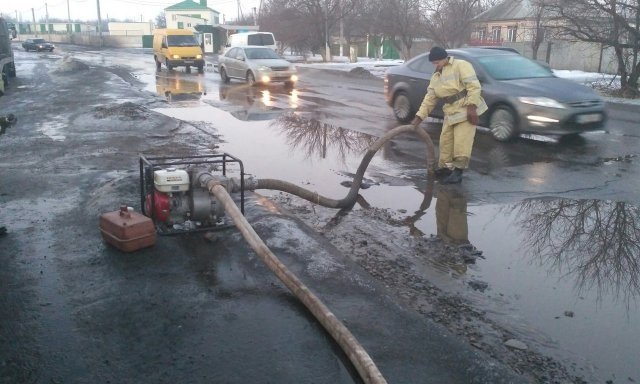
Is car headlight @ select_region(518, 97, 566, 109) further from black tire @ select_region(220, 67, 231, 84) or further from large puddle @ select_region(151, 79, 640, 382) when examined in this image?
black tire @ select_region(220, 67, 231, 84)

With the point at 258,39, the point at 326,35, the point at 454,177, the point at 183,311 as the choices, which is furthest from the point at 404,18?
the point at 183,311

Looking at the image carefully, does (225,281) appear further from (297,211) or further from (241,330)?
(297,211)

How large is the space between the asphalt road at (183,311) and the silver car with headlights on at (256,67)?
48.8 feet

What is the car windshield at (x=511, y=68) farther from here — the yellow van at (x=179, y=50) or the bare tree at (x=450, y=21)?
the yellow van at (x=179, y=50)

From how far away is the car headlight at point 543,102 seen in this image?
923 cm

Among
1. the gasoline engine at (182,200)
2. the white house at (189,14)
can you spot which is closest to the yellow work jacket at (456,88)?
the gasoline engine at (182,200)

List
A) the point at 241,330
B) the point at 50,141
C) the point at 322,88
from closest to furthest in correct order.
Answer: the point at 241,330
the point at 50,141
the point at 322,88

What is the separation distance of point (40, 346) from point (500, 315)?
3.03m

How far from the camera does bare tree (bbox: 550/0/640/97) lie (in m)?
17.8

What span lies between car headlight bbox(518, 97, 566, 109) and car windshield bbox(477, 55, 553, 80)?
101 cm

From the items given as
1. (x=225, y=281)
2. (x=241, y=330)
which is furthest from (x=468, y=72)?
(x=241, y=330)

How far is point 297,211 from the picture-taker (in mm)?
6141

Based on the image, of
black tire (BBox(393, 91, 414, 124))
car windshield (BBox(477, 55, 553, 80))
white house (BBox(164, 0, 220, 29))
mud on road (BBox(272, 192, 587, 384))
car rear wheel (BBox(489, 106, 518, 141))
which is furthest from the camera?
white house (BBox(164, 0, 220, 29))

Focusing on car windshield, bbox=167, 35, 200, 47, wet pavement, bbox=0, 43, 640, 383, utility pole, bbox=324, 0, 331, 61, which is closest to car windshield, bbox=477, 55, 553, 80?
wet pavement, bbox=0, 43, 640, 383
